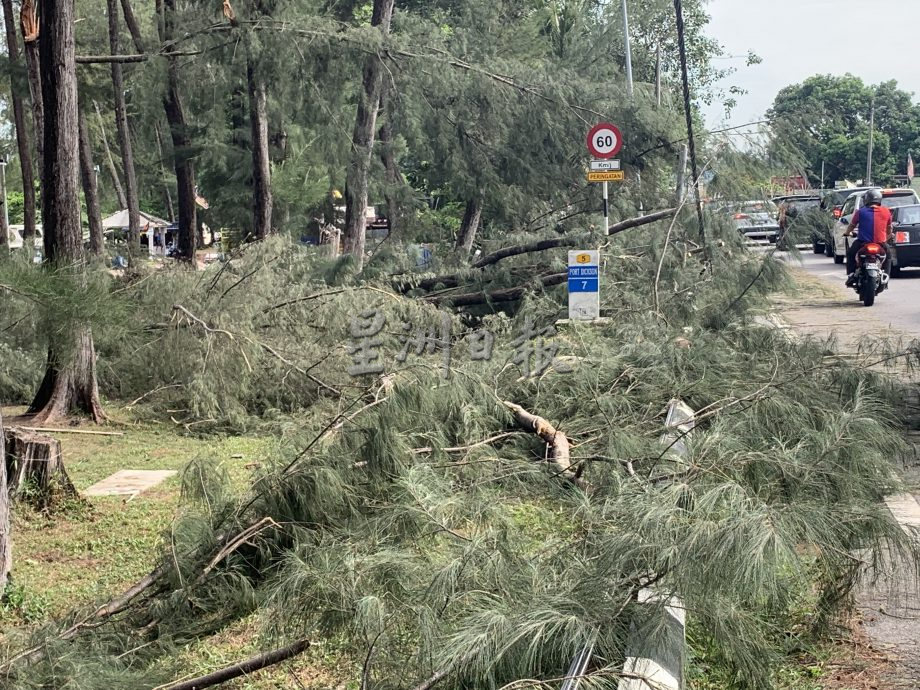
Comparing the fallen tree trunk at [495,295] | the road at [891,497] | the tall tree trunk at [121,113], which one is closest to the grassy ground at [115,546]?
the road at [891,497]

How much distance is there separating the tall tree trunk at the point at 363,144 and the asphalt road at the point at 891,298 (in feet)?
19.2

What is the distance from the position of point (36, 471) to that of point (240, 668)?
4023 mm

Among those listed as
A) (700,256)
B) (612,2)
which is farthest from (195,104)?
(612,2)

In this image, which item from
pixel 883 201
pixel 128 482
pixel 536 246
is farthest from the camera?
pixel 883 201

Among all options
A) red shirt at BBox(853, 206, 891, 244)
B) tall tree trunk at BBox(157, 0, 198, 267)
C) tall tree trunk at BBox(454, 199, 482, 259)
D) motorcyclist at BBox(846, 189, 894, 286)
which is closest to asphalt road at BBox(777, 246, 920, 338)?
motorcyclist at BBox(846, 189, 894, 286)

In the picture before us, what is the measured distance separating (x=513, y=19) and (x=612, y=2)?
10.5m

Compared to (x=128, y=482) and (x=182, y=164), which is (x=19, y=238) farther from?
(x=128, y=482)

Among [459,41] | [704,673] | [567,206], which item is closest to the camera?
[704,673]

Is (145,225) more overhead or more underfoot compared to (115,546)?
more overhead

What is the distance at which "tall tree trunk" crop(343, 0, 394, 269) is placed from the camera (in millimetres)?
13840

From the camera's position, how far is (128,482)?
26.7ft

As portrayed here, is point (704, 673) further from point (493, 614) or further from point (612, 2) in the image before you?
point (612, 2)

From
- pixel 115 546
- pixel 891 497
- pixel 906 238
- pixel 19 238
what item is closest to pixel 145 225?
pixel 19 238

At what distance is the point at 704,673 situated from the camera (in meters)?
4.18
